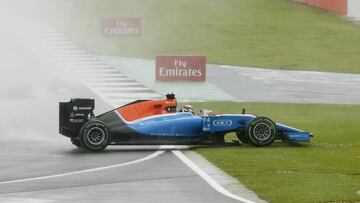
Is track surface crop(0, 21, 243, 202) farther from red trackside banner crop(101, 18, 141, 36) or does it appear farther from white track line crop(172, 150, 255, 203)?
red trackside banner crop(101, 18, 141, 36)

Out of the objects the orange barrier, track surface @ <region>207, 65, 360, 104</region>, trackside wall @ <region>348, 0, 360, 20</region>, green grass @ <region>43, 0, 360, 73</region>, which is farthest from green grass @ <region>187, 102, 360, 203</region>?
the orange barrier

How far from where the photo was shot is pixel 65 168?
2028cm

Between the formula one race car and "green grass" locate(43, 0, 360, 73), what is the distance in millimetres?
23051

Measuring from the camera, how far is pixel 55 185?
57.7 ft

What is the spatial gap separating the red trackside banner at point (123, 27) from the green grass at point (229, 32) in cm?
68

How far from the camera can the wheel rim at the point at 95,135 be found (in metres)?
23.6

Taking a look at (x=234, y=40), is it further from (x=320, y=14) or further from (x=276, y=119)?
(x=276, y=119)

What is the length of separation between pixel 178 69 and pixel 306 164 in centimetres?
2225

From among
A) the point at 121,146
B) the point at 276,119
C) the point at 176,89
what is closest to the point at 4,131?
the point at 121,146

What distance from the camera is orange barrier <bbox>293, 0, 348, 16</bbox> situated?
203ft

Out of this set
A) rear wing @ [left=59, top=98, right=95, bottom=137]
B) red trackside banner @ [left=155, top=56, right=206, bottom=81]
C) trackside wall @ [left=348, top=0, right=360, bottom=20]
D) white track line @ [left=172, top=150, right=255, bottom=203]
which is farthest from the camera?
trackside wall @ [left=348, top=0, right=360, bottom=20]

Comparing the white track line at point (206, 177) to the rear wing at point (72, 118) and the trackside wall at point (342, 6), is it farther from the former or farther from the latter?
the trackside wall at point (342, 6)

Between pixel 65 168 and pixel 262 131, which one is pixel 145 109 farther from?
pixel 65 168

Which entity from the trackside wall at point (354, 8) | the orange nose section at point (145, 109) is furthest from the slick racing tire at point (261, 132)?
the trackside wall at point (354, 8)
